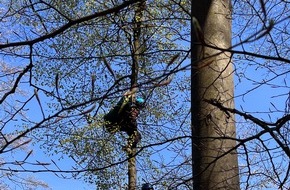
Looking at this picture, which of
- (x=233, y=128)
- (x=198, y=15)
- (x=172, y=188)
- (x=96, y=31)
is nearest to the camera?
(x=172, y=188)

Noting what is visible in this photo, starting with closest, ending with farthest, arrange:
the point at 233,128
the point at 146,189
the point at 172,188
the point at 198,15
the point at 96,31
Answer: the point at 172,188 → the point at 233,128 → the point at 198,15 → the point at 146,189 → the point at 96,31

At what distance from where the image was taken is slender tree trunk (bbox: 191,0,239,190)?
169 centimetres

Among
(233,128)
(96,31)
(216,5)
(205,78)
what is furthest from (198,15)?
(96,31)

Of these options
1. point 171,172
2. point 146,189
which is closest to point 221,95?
point 171,172

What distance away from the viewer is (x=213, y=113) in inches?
70.0

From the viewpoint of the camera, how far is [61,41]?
550 cm

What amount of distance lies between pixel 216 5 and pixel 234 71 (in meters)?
0.29

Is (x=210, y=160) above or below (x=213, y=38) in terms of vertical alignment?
below

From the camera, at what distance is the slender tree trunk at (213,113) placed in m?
1.69

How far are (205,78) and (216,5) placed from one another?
0.32 meters

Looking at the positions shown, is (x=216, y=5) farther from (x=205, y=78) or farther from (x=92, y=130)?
(x=92, y=130)

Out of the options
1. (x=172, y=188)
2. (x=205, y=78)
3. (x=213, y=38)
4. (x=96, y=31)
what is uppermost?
(x=96, y=31)

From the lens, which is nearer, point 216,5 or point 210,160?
point 210,160

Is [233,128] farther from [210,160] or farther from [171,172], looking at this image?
[171,172]
